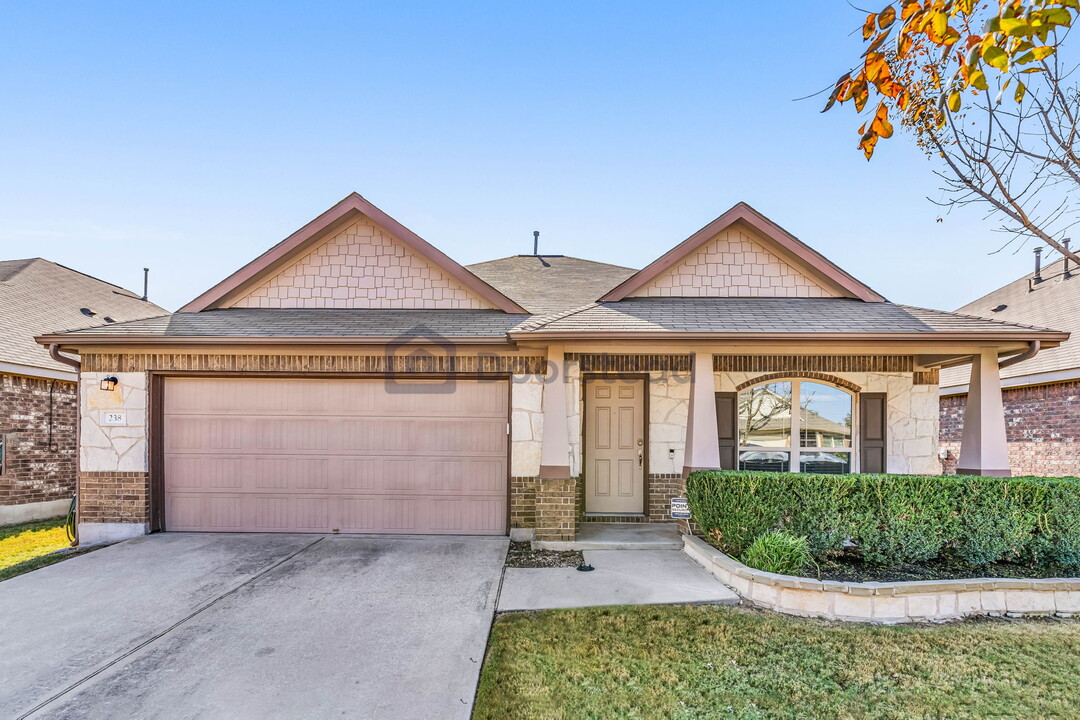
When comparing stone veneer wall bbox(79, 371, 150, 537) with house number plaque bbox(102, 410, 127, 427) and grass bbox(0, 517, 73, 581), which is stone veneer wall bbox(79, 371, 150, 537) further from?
grass bbox(0, 517, 73, 581)

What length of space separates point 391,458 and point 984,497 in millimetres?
7040

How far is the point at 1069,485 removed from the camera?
18.5 ft

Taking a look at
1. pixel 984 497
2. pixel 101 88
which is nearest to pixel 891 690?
pixel 984 497

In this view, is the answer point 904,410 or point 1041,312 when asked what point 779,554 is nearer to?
point 904,410

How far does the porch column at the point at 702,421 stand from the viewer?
274 inches

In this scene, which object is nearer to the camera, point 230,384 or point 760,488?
point 760,488

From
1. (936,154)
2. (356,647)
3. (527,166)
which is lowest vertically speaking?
(356,647)

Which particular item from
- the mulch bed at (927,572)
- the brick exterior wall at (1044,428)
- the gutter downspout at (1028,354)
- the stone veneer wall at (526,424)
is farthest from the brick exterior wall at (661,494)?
the brick exterior wall at (1044,428)

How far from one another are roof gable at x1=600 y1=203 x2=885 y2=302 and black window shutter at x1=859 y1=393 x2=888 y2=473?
62.8 inches

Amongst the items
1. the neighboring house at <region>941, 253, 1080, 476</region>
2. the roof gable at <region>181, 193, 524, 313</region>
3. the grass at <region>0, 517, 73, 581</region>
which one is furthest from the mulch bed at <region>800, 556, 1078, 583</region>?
the grass at <region>0, 517, 73, 581</region>

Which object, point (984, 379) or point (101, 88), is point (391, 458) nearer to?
point (984, 379)

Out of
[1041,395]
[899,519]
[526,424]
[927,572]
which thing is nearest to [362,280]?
[526,424]

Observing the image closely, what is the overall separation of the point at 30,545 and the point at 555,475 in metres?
7.78

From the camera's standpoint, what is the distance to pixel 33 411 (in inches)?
383
